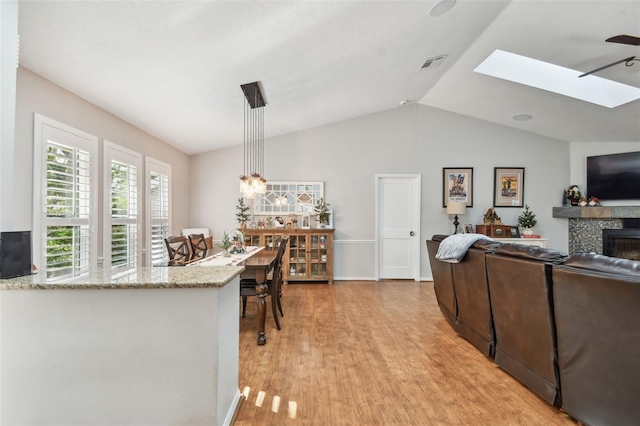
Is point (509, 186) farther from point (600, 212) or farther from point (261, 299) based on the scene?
point (261, 299)

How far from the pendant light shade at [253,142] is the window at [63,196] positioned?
1.49 metres

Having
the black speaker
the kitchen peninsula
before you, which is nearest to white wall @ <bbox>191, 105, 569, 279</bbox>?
the black speaker

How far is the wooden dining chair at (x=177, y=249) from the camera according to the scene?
3195 millimetres

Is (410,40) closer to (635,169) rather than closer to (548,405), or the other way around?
(548,405)

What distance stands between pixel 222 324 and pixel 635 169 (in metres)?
6.92

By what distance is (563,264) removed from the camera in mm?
1717

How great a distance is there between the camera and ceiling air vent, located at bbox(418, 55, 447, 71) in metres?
3.79

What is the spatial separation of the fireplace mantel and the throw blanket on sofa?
4.10 metres

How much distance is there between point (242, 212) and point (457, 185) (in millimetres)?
4069

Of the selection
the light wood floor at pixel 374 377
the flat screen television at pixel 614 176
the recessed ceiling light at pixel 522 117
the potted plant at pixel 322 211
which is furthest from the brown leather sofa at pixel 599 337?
the flat screen television at pixel 614 176

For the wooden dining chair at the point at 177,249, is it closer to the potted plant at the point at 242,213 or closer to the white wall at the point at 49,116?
the white wall at the point at 49,116

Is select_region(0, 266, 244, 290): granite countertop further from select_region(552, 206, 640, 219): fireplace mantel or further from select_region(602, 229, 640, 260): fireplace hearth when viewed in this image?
select_region(602, 229, 640, 260): fireplace hearth

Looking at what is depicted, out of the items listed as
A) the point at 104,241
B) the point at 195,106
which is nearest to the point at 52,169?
the point at 104,241

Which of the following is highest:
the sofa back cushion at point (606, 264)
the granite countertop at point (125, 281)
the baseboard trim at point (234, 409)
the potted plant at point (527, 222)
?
the potted plant at point (527, 222)
